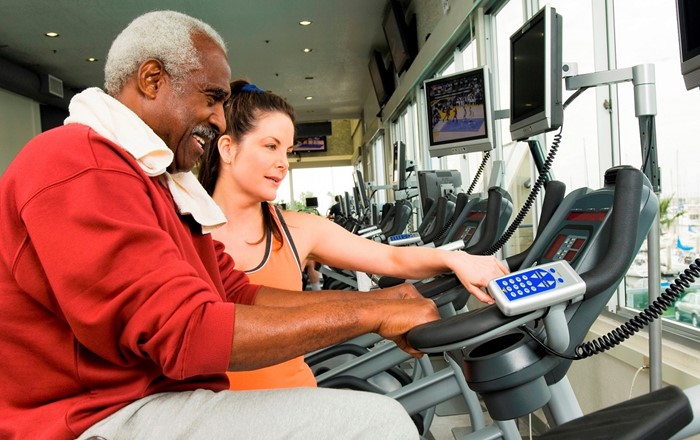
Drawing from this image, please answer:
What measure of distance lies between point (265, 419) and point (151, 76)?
2.01 feet

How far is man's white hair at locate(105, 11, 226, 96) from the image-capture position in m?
1.05

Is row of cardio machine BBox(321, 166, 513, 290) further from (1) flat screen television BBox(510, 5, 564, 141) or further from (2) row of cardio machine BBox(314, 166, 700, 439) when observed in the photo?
(2) row of cardio machine BBox(314, 166, 700, 439)

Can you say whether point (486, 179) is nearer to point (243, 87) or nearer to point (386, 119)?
point (243, 87)

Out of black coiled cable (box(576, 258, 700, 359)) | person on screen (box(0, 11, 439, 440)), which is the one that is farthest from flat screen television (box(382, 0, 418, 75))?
person on screen (box(0, 11, 439, 440))

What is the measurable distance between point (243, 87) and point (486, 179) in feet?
10.7

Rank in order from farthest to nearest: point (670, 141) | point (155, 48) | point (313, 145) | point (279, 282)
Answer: point (313, 145) < point (670, 141) < point (279, 282) < point (155, 48)

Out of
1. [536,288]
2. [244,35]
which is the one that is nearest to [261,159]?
[536,288]

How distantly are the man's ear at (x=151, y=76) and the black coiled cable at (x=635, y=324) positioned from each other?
0.85m

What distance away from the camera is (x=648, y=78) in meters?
1.54

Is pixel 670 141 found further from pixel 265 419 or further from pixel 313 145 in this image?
pixel 313 145

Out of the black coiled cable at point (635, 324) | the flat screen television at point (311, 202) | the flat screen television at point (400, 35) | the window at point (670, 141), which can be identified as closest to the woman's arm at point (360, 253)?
the black coiled cable at point (635, 324)

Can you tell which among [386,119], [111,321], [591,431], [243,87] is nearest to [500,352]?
[591,431]

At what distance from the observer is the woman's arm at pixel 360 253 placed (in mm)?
1558

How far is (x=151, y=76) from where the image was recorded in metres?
1.05
